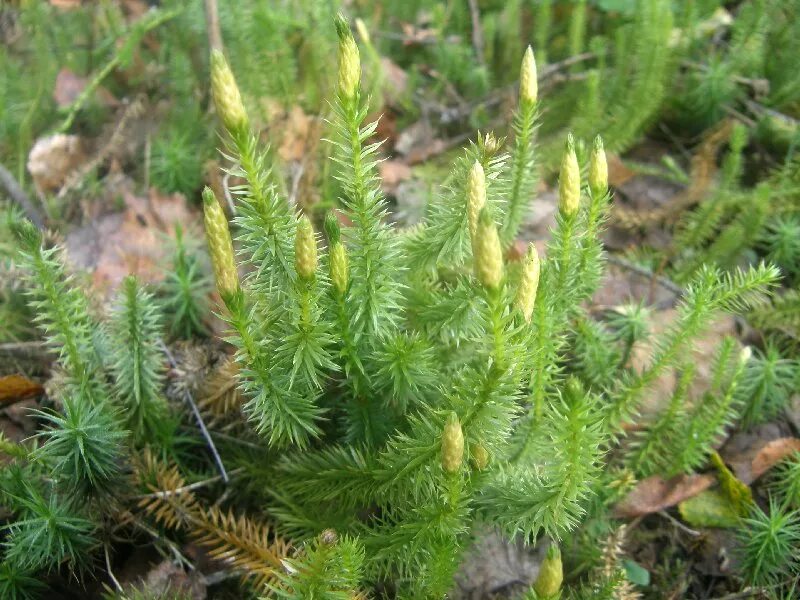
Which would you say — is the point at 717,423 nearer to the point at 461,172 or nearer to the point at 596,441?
the point at 596,441

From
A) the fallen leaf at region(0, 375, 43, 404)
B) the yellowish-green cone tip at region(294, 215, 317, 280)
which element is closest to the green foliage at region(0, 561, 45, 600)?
the fallen leaf at region(0, 375, 43, 404)

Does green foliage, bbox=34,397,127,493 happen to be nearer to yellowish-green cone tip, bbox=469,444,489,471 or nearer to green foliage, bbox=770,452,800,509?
yellowish-green cone tip, bbox=469,444,489,471

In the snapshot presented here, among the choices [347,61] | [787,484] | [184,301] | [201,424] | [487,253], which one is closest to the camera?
[487,253]

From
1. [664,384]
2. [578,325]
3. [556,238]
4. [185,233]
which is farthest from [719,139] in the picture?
[185,233]

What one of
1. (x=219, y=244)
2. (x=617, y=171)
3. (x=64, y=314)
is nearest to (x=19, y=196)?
(x=64, y=314)

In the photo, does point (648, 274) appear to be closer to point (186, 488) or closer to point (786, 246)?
point (786, 246)
